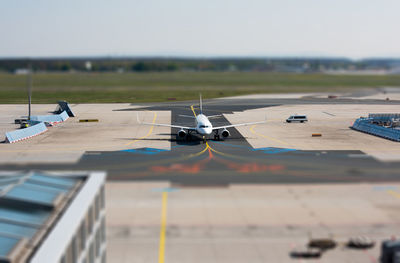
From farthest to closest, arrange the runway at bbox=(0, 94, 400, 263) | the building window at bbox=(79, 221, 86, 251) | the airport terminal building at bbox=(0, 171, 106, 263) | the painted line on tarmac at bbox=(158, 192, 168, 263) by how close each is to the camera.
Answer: the runway at bbox=(0, 94, 400, 263) < the painted line on tarmac at bbox=(158, 192, 168, 263) < the building window at bbox=(79, 221, 86, 251) < the airport terminal building at bbox=(0, 171, 106, 263)

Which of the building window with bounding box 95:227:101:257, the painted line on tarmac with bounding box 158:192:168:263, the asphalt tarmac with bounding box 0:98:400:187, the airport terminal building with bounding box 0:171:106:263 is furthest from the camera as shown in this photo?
the asphalt tarmac with bounding box 0:98:400:187

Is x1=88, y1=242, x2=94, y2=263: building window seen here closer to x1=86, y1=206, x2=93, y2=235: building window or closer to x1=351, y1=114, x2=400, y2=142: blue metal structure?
x1=86, y1=206, x2=93, y2=235: building window

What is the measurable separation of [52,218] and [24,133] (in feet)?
200

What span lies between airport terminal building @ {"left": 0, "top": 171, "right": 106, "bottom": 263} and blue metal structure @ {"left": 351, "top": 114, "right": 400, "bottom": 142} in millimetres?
61654

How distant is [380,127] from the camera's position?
3110 inches

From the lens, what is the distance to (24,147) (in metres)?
67.6

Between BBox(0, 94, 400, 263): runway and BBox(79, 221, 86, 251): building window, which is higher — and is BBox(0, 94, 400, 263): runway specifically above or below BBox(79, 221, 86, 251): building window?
below

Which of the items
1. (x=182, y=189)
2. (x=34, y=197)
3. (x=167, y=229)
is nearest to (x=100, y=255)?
(x=34, y=197)

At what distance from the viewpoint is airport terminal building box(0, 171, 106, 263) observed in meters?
15.8

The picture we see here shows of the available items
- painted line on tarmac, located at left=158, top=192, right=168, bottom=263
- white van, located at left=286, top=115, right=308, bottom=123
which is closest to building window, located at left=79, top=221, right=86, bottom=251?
painted line on tarmac, located at left=158, top=192, right=168, bottom=263

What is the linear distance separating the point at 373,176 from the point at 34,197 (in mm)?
40247

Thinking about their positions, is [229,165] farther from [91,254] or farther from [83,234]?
[83,234]

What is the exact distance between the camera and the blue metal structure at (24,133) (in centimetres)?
7169

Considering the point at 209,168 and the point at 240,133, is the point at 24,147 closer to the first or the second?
the point at 209,168
